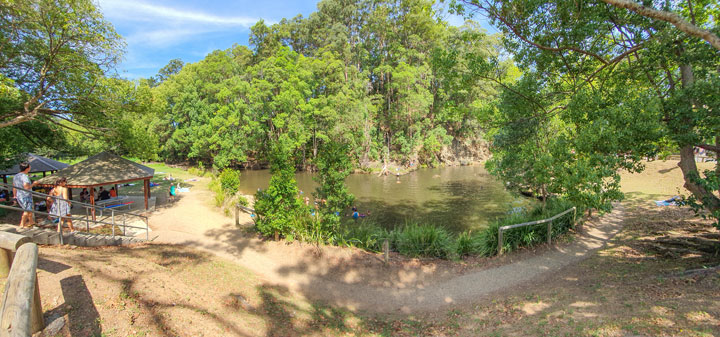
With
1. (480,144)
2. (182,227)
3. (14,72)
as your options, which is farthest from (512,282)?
(480,144)

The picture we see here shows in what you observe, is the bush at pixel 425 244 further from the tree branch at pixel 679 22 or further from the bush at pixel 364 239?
the tree branch at pixel 679 22

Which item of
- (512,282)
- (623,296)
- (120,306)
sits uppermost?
(120,306)

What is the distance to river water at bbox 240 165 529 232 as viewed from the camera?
18500 mm

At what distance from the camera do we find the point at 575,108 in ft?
27.1

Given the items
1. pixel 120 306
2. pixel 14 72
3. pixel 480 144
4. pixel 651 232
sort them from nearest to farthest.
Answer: pixel 120 306 → pixel 14 72 → pixel 651 232 → pixel 480 144

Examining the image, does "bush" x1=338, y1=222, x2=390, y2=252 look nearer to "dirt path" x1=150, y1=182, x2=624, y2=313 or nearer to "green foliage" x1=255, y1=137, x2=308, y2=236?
"dirt path" x1=150, y1=182, x2=624, y2=313

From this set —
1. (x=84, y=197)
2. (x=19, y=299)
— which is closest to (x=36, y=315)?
(x=19, y=299)

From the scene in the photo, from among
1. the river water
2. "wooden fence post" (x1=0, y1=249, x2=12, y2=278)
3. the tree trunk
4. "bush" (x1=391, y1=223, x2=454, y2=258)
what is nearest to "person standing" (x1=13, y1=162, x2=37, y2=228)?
"wooden fence post" (x1=0, y1=249, x2=12, y2=278)

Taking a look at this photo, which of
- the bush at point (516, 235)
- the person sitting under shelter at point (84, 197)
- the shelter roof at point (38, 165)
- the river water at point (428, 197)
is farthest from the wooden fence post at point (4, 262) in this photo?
the shelter roof at point (38, 165)

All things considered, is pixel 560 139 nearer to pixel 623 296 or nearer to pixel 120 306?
pixel 623 296

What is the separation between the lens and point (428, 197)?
2464cm

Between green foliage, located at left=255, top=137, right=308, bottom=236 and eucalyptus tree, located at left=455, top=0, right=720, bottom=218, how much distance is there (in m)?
7.56

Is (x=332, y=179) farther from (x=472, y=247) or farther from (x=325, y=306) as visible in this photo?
(x=472, y=247)

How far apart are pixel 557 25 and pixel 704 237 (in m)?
8.05
